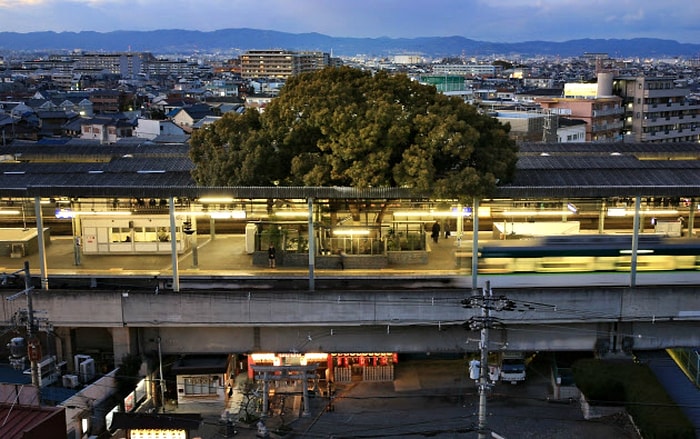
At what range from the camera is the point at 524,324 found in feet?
51.4

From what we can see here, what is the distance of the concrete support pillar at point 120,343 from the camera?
51.3 ft

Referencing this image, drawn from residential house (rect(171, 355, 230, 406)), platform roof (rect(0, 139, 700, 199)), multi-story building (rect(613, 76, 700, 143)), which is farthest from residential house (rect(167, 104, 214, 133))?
residential house (rect(171, 355, 230, 406))

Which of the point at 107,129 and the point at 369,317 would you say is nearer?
the point at 369,317

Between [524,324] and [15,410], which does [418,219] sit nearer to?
[524,324]

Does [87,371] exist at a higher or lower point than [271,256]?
lower

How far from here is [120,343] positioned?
15.7m

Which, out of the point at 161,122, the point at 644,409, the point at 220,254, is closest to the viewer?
the point at 644,409

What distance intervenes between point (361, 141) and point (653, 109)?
139 feet

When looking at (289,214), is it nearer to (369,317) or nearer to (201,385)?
(369,317)

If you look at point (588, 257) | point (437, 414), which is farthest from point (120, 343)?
point (588, 257)

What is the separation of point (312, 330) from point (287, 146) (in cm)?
439

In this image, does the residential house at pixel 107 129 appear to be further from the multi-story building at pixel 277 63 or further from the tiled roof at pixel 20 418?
the multi-story building at pixel 277 63

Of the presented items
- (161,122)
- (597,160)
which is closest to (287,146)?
(597,160)

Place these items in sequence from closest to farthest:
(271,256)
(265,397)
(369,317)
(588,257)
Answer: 1. (265,397)
2. (369,317)
3. (588,257)
4. (271,256)
